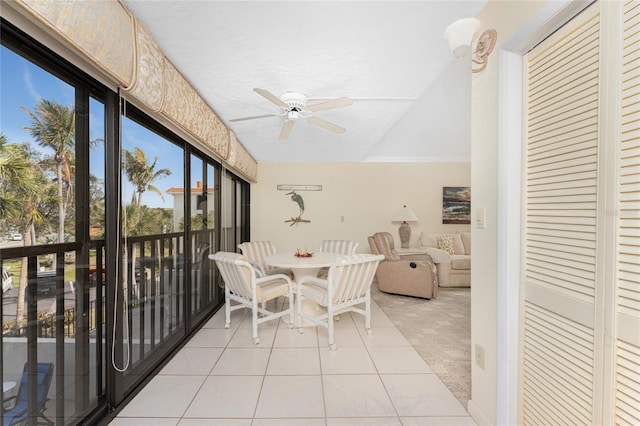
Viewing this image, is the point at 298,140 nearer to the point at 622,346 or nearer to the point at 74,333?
the point at 74,333

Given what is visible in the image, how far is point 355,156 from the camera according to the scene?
5.03 meters

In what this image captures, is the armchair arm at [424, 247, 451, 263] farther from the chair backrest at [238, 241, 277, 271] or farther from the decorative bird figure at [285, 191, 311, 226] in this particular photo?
the chair backrest at [238, 241, 277, 271]

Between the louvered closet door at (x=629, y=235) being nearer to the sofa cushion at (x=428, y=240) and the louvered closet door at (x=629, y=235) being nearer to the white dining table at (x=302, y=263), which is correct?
the white dining table at (x=302, y=263)

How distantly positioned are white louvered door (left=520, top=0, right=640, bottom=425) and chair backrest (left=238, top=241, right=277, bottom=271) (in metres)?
3.11

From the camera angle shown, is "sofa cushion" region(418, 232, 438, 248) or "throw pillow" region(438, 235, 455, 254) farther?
"sofa cushion" region(418, 232, 438, 248)

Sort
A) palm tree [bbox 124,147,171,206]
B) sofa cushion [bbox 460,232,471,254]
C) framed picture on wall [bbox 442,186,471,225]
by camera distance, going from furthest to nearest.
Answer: framed picture on wall [bbox 442,186,471,225]
sofa cushion [bbox 460,232,471,254]
palm tree [bbox 124,147,171,206]

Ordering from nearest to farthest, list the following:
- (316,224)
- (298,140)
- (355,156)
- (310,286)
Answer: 1. (310,286)
2. (298,140)
3. (355,156)
4. (316,224)

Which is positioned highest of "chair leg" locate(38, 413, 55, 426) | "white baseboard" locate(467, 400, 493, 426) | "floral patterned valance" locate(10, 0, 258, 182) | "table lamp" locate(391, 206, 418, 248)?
"floral patterned valance" locate(10, 0, 258, 182)

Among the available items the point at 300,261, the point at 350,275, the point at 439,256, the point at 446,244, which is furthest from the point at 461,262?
the point at 300,261

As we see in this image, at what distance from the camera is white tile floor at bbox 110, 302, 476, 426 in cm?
159

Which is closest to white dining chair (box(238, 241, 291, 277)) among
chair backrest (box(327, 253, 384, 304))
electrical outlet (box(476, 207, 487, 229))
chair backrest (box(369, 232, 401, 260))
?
chair backrest (box(327, 253, 384, 304))

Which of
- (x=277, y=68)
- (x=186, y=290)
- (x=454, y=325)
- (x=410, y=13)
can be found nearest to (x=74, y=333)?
(x=186, y=290)

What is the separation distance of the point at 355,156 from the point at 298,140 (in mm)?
1435

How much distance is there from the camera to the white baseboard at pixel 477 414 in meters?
1.49
